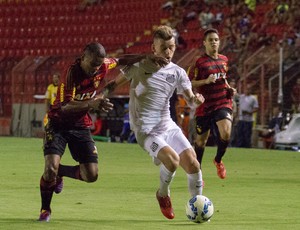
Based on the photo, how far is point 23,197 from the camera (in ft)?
40.7

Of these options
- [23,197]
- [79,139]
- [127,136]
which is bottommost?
[127,136]

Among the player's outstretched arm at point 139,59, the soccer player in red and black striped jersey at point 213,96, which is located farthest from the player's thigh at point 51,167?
the soccer player in red and black striped jersey at point 213,96

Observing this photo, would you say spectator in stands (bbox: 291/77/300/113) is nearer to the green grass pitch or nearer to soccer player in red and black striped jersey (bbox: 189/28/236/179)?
the green grass pitch

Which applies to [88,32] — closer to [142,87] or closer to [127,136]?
[127,136]

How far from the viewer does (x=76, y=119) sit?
33.8 ft

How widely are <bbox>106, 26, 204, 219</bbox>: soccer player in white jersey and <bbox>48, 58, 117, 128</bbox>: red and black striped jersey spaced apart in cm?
24

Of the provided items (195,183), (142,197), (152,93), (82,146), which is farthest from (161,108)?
(142,197)

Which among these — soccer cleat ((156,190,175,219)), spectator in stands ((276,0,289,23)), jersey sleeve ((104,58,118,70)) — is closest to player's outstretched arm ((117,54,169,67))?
jersey sleeve ((104,58,118,70))

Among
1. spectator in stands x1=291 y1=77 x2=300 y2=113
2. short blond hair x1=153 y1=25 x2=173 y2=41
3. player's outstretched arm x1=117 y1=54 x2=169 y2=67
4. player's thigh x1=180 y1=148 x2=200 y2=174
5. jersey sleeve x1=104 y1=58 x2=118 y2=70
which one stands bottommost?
spectator in stands x1=291 y1=77 x2=300 y2=113

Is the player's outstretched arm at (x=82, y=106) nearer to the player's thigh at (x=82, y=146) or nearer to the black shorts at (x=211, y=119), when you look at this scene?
the player's thigh at (x=82, y=146)

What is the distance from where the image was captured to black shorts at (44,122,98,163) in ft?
33.1

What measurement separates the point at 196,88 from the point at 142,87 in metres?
4.77

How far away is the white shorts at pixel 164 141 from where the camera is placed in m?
9.89

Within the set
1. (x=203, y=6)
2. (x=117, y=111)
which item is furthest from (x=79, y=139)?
(x=203, y=6)
